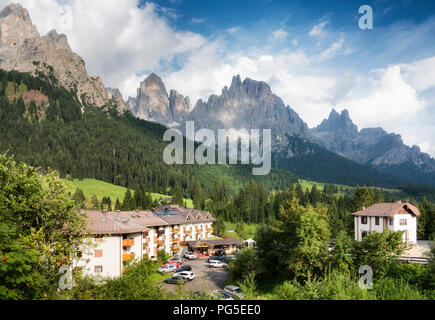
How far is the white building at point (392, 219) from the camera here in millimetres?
49031

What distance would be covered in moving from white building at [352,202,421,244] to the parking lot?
26.5 m

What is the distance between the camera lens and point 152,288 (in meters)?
16.4

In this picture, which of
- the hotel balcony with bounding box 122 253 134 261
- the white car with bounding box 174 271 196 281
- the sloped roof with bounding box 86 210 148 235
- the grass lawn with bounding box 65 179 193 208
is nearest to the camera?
the sloped roof with bounding box 86 210 148 235

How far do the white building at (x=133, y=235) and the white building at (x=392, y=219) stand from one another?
40.4 metres

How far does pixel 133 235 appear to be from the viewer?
49.3 m

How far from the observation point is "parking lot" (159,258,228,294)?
38725mm

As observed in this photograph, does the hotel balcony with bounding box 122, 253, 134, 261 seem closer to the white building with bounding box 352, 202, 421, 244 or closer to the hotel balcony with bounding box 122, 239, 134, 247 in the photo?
the hotel balcony with bounding box 122, 239, 134, 247

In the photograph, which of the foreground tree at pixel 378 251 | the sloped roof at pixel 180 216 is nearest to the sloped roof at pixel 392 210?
the foreground tree at pixel 378 251

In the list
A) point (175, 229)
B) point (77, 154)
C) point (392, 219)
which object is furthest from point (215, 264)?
point (77, 154)

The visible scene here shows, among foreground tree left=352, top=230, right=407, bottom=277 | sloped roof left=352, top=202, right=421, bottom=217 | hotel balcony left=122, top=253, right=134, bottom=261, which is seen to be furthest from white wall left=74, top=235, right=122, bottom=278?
sloped roof left=352, top=202, right=421, bottom=217
